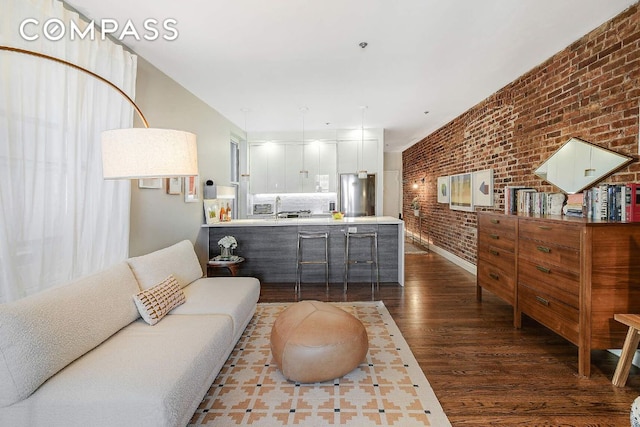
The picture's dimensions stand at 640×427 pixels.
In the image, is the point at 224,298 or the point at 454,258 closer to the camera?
the point at 224,298

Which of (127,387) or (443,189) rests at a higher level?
(443,189)

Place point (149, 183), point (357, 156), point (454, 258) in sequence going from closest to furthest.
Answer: point (149, 183), point (454, 258), point (357, 156)

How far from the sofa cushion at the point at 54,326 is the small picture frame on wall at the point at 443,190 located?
5733mm

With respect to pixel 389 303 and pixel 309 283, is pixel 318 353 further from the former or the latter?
pixel 309 283

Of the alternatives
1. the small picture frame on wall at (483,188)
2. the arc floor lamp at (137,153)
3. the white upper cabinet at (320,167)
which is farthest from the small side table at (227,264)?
the small picture frame on wall at (483,188)

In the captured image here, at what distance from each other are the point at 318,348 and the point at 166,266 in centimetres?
157

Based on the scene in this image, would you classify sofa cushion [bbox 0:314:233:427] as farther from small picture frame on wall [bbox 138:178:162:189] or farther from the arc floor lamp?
small picture frame on wall [bbox 138:178:162:189]

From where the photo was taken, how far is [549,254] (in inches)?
102

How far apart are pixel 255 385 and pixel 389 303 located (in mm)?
2095

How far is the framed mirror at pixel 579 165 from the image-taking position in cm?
265

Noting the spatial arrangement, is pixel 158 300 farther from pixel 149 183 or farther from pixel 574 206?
pixel 574 206

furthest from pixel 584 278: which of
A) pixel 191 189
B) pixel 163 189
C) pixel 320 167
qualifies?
pixel 320 167

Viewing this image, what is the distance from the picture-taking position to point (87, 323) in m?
1.81

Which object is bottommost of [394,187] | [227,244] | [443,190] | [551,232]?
[227,244]
